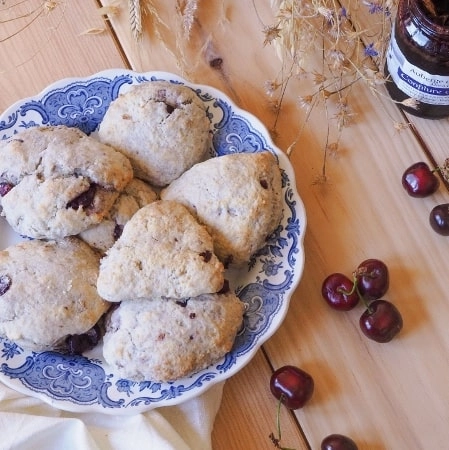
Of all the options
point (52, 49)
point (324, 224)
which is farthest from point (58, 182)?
point (324, 224)

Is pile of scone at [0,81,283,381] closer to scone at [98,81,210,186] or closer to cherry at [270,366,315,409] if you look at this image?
scone at [98,81,210,186]

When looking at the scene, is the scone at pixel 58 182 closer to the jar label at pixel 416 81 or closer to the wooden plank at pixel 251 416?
the wooden plank at pixel 251 416

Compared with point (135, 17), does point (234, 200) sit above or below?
below

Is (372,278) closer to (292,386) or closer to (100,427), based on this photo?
(292,386)

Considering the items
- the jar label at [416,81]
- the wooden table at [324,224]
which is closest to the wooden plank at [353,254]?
the wooden table at [324,224]

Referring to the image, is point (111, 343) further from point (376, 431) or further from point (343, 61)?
point (343, 61)

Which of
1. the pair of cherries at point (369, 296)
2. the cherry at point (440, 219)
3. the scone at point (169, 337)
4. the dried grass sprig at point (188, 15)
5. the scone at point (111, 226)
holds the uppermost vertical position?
the dried grass sprig at point (188, 15)

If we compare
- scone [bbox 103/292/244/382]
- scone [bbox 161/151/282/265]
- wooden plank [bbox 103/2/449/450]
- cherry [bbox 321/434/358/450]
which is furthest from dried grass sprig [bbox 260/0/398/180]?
cherry [bbox 321/434/358/450]

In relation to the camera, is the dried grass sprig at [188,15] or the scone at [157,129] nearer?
the scone at [157,129]
